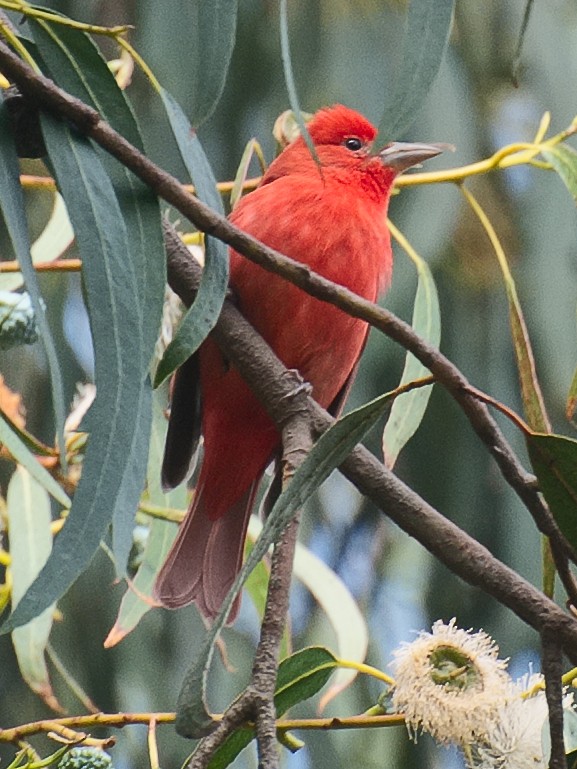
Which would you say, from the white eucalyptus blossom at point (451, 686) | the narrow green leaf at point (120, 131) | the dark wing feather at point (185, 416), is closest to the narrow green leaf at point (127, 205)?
the narrow green leaf at point (120, 131)

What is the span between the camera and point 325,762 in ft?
12.4

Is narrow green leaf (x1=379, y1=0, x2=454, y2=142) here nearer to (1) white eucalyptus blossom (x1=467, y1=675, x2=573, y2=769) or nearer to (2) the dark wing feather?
(1) white eucalyptus blossom (x1=467, y1=675, x2=573, y2=769)

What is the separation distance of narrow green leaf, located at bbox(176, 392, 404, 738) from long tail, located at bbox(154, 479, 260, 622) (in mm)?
1346

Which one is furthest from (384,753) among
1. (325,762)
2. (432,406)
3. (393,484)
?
(393,484)

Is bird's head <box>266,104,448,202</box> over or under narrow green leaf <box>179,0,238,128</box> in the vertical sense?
over

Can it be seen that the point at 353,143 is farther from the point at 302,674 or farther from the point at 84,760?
the point at 84,760

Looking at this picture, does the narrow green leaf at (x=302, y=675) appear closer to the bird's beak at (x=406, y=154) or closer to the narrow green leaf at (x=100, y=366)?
the narrow green leaf at (x=100, y=366)

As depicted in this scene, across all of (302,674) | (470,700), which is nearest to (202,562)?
(302,674)

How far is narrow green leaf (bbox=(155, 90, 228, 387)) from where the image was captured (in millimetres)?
1581

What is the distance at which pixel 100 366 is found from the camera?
150cm

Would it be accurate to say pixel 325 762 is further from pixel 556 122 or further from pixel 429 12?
pixel 429 12

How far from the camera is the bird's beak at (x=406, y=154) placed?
3.23 meters

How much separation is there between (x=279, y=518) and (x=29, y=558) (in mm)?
1133

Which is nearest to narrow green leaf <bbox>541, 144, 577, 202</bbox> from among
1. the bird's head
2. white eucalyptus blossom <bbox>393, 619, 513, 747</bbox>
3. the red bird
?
the red bird
